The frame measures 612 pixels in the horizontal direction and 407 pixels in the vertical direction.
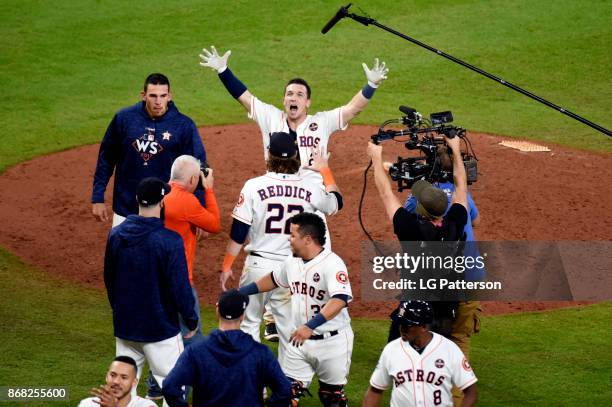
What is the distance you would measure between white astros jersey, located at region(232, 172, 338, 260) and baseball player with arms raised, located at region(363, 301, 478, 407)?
6.13 ft

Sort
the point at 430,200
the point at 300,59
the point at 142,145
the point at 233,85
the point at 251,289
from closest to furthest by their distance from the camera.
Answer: the point at 430,200 → the point at 251,289 → the point at 142,145 → the point at 233,85 → the point at 300,59

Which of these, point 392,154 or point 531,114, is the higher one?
point 531,114

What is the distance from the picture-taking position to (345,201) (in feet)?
42.7

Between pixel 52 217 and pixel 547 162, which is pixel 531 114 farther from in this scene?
pixel 52 217

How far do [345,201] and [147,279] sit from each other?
20.1 ft

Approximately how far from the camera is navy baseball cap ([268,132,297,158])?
8.25 m

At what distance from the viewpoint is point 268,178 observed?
837 centimetres

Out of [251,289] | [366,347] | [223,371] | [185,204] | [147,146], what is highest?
[147,146]

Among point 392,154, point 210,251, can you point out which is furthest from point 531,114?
point 210,251

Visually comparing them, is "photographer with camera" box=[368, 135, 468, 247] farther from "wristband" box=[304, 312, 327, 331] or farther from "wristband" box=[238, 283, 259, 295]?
"wristband" box=[238, 283, 259, 295]

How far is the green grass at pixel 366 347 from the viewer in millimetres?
8562

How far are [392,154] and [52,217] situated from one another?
461 centimetres

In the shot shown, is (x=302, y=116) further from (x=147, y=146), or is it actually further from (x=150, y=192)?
(x=150, y=192)

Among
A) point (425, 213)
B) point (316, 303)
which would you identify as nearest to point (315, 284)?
point (316, 303)
